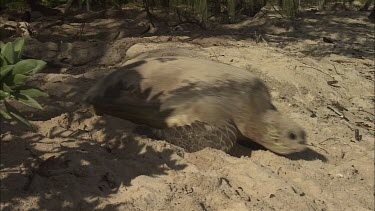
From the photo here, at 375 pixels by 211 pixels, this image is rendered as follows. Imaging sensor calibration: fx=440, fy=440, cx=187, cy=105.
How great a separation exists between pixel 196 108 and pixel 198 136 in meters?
0.30

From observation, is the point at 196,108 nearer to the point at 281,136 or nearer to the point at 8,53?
the point at 281,136

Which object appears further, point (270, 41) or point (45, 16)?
point (45, 16)

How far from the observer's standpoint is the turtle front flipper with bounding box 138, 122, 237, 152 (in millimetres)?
3598

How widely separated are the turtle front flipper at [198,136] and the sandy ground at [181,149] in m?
0.09

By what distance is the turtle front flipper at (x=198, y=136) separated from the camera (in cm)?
360

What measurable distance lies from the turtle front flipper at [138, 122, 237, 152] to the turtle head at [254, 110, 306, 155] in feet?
1.07

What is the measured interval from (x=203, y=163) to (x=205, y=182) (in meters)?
0.32

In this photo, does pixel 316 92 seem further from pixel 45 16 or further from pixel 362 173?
pixel 45 16

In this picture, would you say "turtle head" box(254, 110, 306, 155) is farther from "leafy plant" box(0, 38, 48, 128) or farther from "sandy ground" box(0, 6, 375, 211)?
"leafy plant" box(0, 38, 48, 128)

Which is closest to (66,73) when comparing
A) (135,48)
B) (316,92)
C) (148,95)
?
(135,48)

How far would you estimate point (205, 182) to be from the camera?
3.10m

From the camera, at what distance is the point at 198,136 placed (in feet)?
11.8

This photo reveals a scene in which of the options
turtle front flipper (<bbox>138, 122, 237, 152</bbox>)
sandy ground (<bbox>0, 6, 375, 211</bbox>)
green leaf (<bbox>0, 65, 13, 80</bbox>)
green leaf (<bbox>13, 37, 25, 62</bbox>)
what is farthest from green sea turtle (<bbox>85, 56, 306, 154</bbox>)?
green leaf (<bbox>0, 65, 13, 80</bbox>)

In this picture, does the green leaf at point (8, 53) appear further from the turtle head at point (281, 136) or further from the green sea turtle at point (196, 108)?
the turtle head at point (281, 136)
